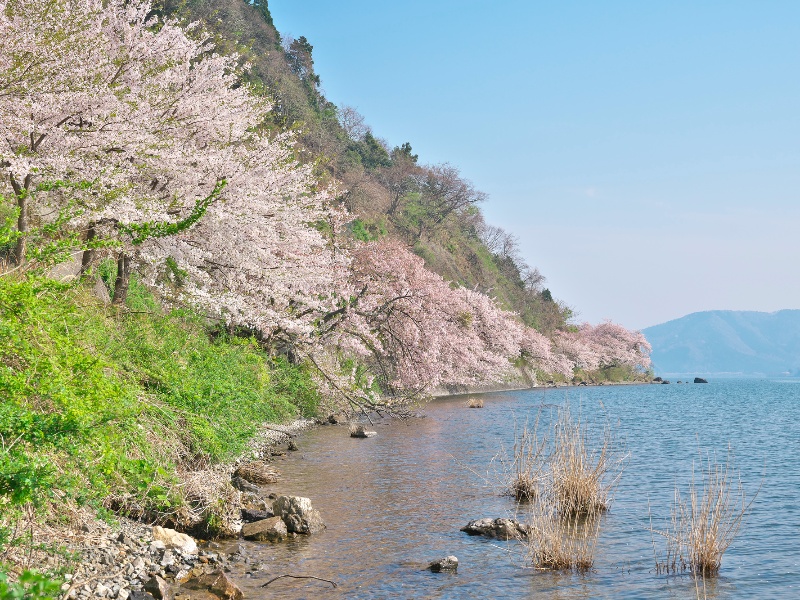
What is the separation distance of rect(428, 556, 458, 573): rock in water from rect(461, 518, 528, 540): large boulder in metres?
1.70

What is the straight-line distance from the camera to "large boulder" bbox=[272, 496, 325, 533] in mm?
12328

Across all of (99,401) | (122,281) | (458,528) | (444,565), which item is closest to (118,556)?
(99,401)

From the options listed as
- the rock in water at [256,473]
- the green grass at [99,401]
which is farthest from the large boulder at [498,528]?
the rock in water at [256,473]

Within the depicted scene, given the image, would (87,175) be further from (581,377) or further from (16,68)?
(581,377)

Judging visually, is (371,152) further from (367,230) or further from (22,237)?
(22,237)

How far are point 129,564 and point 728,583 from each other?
8337 millimetres

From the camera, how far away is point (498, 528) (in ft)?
41.6

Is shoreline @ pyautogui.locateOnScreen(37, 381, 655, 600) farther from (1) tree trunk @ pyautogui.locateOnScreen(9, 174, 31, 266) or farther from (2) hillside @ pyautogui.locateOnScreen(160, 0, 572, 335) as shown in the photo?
(2) hillside @ pyautogui.locateOnScreen(160, 0, 572, 335)

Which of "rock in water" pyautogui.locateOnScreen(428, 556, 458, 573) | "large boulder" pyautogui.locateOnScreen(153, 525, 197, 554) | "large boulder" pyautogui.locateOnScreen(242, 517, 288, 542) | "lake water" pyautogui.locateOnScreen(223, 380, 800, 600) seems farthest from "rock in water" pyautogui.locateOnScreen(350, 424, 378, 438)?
"large boulder" pyautogui.locateOnScreen(153, 525, 197, 554)

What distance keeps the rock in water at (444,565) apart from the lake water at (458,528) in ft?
0.47

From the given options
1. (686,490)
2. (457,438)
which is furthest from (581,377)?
(686,490)

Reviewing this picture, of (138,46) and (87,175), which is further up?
(138,46)

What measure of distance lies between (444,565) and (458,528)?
2.48 metres

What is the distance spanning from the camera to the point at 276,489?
611 inches
